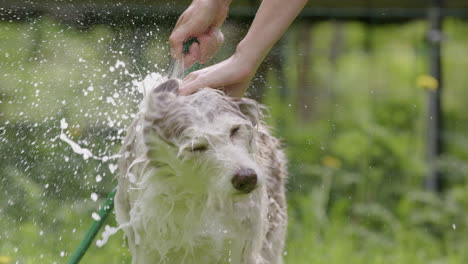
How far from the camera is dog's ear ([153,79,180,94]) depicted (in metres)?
3.30

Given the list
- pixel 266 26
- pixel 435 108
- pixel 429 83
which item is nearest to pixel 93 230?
pixel 266 26

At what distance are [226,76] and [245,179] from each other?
611mm

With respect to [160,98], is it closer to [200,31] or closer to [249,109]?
[249,109]

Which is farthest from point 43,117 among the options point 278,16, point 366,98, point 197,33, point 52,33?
point 366,98

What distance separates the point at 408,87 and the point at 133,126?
4.68 metres

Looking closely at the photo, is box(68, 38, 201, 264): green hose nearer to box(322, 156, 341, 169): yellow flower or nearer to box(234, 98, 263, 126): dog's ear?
box(234, 98, 263, 126): dog's ear

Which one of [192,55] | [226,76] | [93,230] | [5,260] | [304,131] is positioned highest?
[226,76]

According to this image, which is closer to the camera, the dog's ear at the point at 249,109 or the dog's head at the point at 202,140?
the dog's head at the point at 202,140

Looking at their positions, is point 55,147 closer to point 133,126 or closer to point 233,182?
point 133,126

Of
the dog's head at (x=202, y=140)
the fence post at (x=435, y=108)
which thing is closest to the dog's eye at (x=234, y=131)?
the dog's head at (x=202, y=140)

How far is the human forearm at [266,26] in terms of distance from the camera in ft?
11.6

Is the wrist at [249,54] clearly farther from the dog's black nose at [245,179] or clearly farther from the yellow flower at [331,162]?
the yellow flower at [331,162]

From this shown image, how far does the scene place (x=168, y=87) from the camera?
3.32 meters

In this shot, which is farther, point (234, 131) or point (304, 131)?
point (304, 131)
